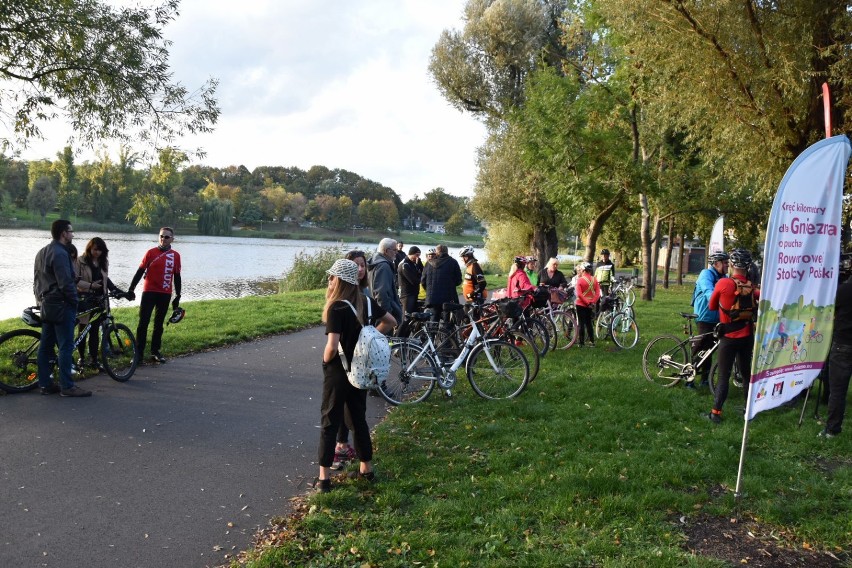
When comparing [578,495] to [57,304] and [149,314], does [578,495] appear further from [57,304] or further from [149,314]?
[149,314]

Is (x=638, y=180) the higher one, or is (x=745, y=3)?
(x=745, y=3)

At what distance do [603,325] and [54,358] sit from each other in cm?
906

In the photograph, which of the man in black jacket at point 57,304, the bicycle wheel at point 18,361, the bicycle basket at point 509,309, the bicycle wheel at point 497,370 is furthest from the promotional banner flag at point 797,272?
the bicycle wheel at point 18,361

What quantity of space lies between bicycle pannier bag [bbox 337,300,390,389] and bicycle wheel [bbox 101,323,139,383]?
436cm

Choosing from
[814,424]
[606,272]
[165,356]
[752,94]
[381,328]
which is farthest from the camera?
[606,272]

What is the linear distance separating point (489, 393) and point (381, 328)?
8.52ft

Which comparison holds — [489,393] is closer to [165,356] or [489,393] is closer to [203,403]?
[203,403]

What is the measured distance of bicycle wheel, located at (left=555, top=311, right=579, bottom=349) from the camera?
11.4m

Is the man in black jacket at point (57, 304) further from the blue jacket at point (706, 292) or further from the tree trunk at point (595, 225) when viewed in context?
the tree trunk at point (595, 225)

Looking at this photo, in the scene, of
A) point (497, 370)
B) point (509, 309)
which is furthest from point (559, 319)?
point (497, 370)

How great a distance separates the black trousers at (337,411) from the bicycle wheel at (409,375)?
253 centimetres

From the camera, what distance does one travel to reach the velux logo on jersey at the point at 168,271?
8969mm

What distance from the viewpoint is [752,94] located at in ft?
33.4

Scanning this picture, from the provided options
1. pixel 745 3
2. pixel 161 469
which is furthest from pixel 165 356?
pixel 745 3
